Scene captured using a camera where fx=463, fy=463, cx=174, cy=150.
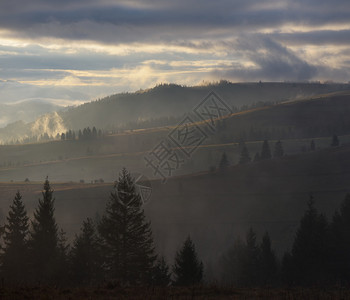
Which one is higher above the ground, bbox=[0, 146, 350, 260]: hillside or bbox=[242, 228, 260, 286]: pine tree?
bbox=[0, 146, 350, 260]: hillside

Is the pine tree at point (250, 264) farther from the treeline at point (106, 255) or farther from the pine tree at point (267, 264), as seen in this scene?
the treeline at point (106, 255)

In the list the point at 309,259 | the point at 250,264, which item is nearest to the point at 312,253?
the point at 309,259

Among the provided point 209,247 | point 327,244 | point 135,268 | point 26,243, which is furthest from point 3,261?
point 209,247

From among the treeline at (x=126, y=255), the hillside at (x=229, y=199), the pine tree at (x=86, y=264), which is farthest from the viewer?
the hillside at (x=229, y=199)

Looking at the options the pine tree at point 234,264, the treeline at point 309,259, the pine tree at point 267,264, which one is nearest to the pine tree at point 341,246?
the treeline at point 309,259

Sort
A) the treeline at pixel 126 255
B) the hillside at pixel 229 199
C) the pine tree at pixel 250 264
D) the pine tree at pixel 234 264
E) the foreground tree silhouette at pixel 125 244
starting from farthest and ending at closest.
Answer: the hillside at pixel 229 199, the pine tree at pixel 234 264, the pine tree at pixel 250 264, the treeline at pixel 126 255, the foreground tree silhouette at pixel 125 244

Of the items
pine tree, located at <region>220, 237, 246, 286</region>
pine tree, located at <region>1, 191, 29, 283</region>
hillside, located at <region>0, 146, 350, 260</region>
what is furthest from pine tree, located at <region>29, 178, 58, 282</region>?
hillside, located at <region>0, 146, 350, 260</region>

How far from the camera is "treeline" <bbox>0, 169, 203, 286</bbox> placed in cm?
4247

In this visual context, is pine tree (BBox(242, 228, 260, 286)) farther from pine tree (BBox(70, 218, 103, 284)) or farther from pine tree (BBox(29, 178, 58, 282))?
pine tree (BBox(29, 178, 58, 282))

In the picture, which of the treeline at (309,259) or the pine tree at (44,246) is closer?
the pine tree at (44,246)

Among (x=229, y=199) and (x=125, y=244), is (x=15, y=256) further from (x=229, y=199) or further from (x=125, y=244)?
(x=229, y=199)

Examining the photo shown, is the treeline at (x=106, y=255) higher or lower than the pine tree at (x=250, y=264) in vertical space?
higher

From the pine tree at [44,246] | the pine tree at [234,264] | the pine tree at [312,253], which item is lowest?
the pine tree at [234,264]

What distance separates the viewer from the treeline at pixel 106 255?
139 feet
